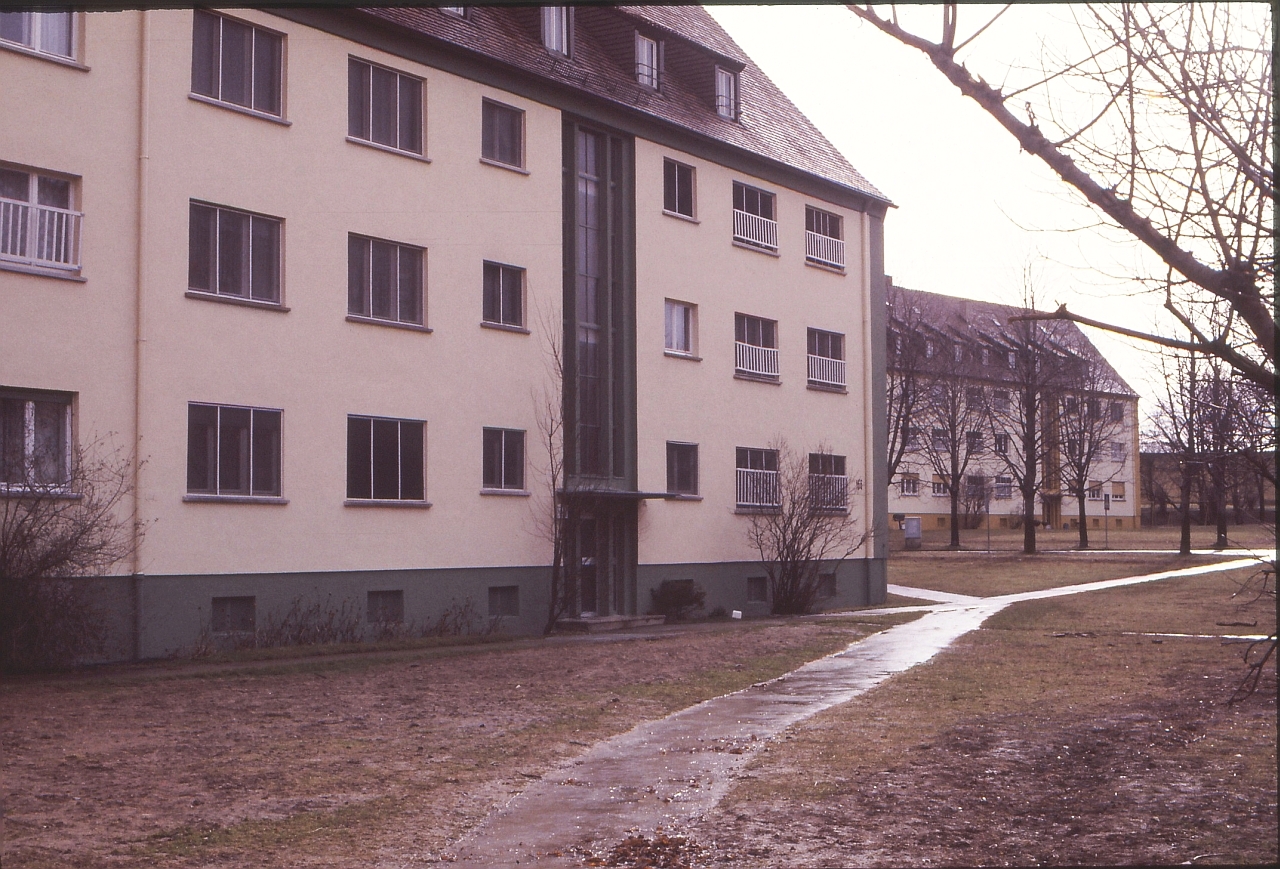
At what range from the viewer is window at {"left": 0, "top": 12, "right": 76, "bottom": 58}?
18.3 metres

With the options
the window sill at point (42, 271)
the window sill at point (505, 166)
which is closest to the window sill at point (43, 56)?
the window sill at point (42, 271)

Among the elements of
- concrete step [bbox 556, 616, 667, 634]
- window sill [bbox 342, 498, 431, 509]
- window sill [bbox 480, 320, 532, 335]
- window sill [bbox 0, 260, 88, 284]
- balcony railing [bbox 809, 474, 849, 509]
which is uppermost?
window sill [bbox 480, 320, 532, 335]

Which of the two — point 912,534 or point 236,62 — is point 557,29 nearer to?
point 236,62

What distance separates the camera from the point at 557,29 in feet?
90.0

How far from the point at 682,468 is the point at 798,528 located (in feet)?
9.65

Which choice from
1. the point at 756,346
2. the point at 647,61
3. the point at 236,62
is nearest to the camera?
the point at 236,62

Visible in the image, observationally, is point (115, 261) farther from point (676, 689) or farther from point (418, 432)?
point (676, 689)

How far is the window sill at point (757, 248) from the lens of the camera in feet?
102

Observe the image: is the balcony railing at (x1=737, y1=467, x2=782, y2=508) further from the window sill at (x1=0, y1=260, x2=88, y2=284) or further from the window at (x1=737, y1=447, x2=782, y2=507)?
the window sill at (x1=0, y1=260, x2=88, y2=284)

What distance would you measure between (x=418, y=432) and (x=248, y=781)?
46.2 ft

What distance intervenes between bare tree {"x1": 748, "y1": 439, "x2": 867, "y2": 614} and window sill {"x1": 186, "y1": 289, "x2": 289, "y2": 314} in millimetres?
13168

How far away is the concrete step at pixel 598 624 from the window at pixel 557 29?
11.3 m

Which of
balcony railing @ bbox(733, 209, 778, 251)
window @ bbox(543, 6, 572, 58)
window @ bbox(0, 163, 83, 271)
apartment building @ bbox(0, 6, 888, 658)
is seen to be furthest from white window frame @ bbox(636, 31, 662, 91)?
window @ bbox(0, 163, 83, 271)

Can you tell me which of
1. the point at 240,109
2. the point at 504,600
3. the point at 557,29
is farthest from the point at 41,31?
the point at 504,600
